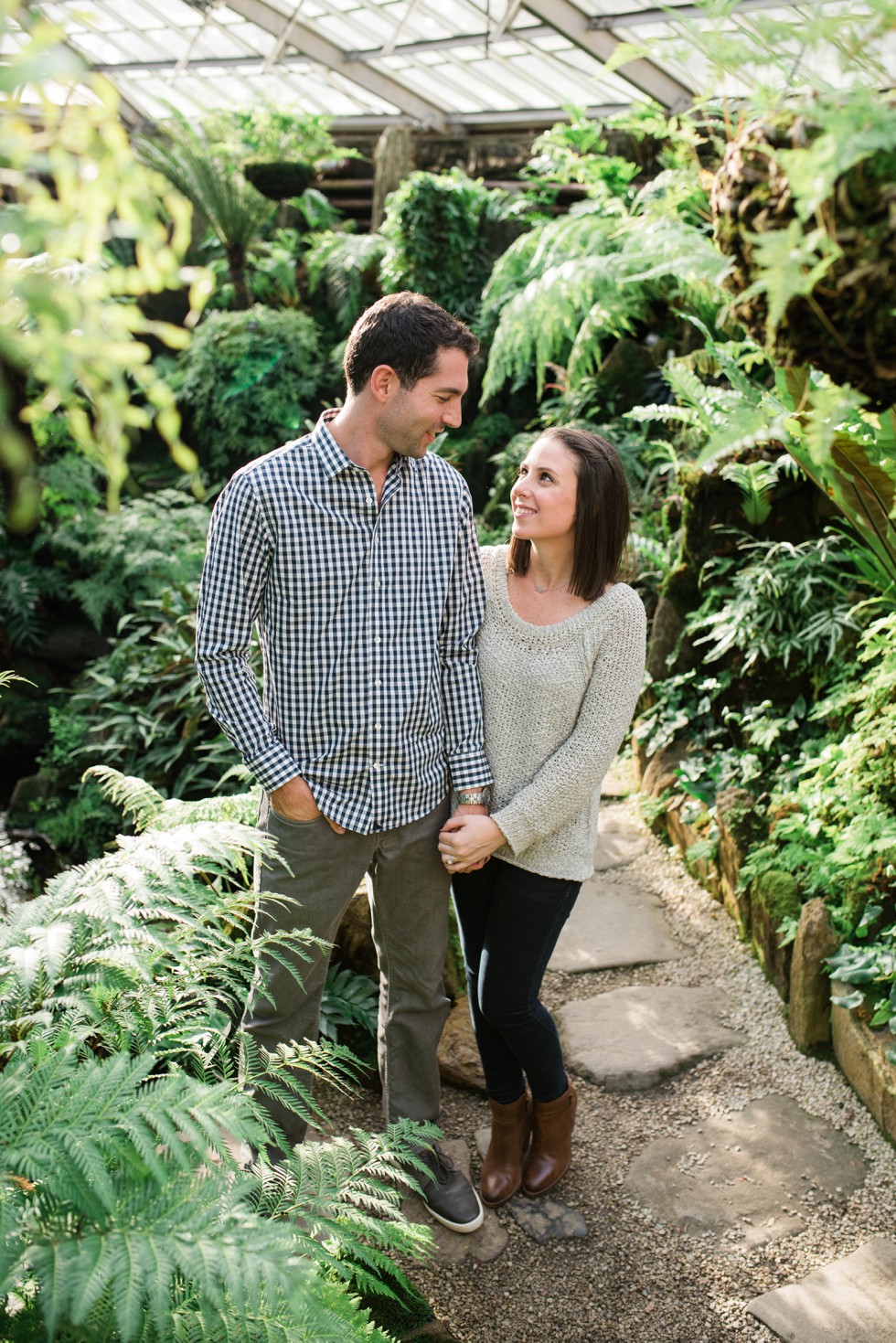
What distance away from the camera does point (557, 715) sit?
7.87 ft

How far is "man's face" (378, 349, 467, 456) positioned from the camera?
219 cm

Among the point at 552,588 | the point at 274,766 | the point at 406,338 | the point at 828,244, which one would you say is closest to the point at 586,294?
the point at 552,588

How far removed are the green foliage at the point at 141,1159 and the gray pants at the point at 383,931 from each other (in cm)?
35

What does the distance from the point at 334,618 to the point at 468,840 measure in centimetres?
57

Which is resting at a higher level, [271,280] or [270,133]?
[270,133]

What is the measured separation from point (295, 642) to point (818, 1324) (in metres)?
1.82

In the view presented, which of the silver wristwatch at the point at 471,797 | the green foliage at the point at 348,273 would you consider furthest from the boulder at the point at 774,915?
the green foliage at the point at 348,273

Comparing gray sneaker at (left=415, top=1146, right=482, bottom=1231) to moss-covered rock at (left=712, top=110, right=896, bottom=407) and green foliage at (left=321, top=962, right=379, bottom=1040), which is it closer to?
green foliage at (left=321, top=962, right=379, bottom=1040)

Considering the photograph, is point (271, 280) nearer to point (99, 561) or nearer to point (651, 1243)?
point (99, 561)

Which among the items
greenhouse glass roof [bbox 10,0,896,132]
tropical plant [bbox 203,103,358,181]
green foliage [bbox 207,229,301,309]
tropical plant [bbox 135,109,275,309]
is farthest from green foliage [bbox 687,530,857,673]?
tropical plant [bbox 203,103,358,181]

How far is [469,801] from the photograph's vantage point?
2430 millimetres

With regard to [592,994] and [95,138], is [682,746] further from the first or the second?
[95,138]

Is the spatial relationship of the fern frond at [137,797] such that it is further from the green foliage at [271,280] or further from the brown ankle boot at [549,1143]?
the green foliage at [271,280]

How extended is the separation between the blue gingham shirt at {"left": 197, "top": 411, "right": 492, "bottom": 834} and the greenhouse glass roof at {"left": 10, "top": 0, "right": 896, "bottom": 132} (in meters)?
7.27
